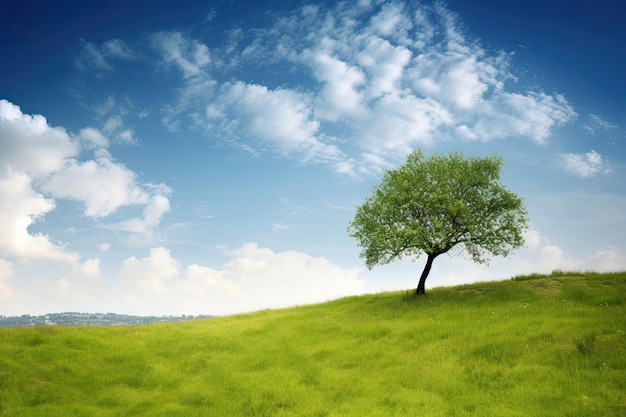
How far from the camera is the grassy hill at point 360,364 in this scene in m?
17.6

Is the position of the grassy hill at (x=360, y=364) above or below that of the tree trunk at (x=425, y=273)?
below

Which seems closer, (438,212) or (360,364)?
(360,364)

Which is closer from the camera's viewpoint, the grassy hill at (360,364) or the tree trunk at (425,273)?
the grassy hill at (360,364)

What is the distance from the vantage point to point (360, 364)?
2355 cm

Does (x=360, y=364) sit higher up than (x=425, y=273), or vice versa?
(x=425, y=273)

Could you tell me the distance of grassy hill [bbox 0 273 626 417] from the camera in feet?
57.8

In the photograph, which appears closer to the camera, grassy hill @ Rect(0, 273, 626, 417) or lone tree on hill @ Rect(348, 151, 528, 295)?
grassy hill @ Rect(0, 273, 626, 417)

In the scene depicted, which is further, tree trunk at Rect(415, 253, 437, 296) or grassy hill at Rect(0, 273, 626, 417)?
tree trunk at Rect(415, 253, 437, 296)

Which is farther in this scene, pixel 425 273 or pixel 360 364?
pixel 425 273

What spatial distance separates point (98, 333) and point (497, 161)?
3733cm

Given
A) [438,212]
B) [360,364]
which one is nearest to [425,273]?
[438,212]

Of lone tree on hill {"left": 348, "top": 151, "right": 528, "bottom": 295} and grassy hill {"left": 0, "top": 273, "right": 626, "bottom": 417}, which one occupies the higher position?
lone tree on hill {"left": 348, "top": 151, "right": 528, "bottom": 295}

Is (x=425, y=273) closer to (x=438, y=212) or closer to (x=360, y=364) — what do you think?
(x=438, y=212)

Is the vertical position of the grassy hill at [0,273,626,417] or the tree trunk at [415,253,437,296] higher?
the tree trunk at [415,253,437,296]
